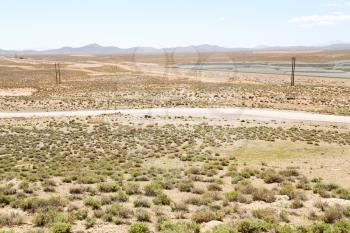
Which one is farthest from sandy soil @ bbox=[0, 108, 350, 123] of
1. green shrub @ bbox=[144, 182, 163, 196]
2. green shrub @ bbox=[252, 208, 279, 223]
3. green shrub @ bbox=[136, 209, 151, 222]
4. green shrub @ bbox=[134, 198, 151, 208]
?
green shrub @ bbox=[136, 209, 151, 222]

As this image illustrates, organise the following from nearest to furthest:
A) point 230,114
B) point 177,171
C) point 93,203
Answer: point 93,203 < point 177,171 < point 230,114

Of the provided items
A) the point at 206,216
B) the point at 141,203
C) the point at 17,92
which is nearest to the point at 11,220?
the point at 141,203

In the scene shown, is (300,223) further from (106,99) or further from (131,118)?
(106,99)

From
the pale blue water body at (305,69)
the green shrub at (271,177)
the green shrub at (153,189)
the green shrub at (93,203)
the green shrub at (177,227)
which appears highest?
the pale blue water body at (305,69)

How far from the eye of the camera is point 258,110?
47375mm

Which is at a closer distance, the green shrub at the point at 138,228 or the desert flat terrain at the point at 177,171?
the green shrub at the point at 138,228

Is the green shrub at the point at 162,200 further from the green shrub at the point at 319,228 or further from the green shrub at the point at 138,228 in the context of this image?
the green shrub at the point at 319,228

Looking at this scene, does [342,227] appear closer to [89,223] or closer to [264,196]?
[264,196]

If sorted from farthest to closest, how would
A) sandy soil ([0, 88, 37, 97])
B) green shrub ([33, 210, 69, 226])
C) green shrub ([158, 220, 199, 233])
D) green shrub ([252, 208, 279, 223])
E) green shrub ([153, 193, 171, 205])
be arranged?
sandy soil ([0, 88, 37, 97]) < green shrub ([153, 193, 171, 205]) < green shrub ([252, 208, 279, 223]) < green shrub ([33, 210, 69, 226]) < green shrub ([158, 220, 199, 233])

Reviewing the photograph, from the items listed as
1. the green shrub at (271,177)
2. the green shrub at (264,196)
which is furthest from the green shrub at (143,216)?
the green shrub at (271,177)

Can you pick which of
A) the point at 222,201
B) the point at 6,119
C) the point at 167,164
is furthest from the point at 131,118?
the point at 222,201

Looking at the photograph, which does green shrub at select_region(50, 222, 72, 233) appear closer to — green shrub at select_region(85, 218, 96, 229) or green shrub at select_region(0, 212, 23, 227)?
green shrub at select_region(85, 218, 96, 229)

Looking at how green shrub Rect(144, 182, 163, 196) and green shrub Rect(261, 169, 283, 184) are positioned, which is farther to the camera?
green shrub Rect(261, 169, 283, 184)

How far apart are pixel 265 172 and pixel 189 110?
28495 mm
